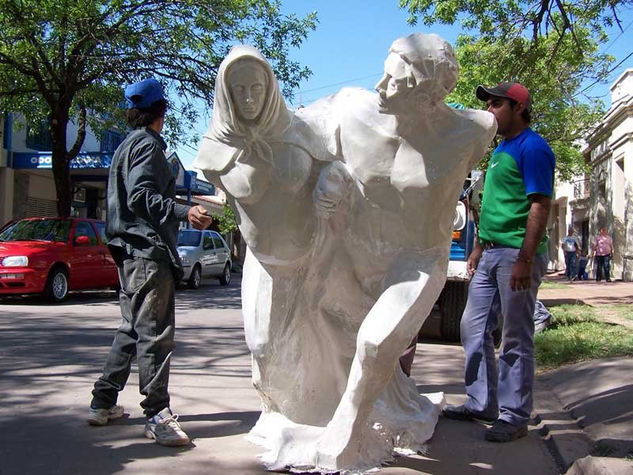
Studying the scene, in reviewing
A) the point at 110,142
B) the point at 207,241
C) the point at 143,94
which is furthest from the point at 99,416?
the point at 110,142

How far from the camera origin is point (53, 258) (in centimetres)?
1166

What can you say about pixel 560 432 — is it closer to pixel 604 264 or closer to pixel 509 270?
pixel 509 270

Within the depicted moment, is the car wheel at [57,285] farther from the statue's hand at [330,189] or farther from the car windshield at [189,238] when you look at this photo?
the statue's hand at [330,189]

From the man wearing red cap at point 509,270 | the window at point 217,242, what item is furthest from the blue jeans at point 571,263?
the man wearing red cap at point 509,270

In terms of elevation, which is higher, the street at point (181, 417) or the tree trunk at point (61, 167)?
the tree trunk at point (61, 167)

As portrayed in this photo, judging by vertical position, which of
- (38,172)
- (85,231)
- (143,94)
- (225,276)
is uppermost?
(38,172)

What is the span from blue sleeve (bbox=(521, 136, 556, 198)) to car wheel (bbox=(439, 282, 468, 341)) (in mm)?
3785

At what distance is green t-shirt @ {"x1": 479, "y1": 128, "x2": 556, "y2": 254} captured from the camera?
12.9 ft

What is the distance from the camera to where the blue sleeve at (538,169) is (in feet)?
12.8

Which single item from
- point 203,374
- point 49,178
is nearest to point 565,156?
point 49,178

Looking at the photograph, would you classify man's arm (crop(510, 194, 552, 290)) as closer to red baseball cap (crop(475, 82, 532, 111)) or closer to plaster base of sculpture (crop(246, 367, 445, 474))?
red baseball cap (crop(475, 82, 532, 111))

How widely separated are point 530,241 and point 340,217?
4.18 ft

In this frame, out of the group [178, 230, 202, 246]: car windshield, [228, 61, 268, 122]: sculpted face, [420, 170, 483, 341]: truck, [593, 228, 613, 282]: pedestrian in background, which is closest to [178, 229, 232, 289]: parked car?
[178, 230, 202, 246]: car windshield

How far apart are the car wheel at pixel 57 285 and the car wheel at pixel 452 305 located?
7049 mm
